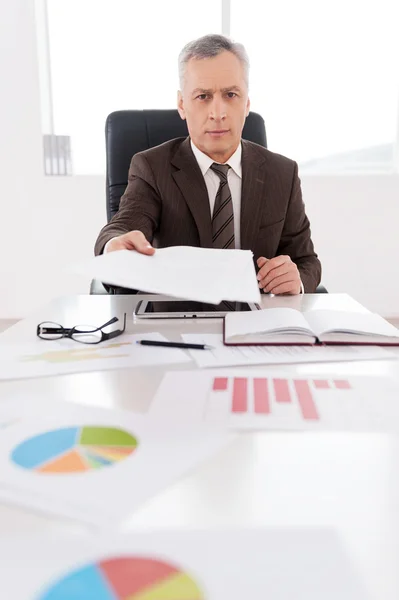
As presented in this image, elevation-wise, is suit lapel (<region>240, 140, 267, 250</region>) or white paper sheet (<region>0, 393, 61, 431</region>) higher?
suit lapel (<region>240, 140, 267, 250</region>)

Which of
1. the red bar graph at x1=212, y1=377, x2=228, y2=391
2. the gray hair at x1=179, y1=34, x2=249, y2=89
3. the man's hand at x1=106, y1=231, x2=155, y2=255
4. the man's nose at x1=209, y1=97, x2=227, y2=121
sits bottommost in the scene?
the red bar graph at x1=212, y1=377, x2=228, y2=391

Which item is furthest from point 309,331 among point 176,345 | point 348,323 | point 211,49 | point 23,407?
point 211,49

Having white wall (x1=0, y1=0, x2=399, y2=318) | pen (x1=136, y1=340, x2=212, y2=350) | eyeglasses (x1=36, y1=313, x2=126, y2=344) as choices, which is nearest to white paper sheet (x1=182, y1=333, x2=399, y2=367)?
pen (x1=136, y1=340, x2=212, y2=350)

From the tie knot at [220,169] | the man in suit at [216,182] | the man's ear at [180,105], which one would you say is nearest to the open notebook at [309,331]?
the man in suit at [216,182]

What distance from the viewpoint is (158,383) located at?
0.70 m

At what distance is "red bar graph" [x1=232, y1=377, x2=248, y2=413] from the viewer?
23.9 inches

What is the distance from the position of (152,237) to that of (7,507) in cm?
133

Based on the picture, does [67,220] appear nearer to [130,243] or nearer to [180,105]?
[180,105]

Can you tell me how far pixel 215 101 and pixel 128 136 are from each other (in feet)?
1.11

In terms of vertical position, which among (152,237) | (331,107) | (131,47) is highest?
(131,47)

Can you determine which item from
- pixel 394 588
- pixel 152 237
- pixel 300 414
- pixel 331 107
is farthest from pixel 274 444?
pixel 331 107

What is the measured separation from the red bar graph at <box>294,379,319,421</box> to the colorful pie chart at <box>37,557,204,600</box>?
28 cm

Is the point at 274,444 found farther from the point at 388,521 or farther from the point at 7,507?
the point at 7,507

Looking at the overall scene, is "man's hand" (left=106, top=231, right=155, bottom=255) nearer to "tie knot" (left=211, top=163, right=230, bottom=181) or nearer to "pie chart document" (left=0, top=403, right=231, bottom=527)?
"pie chart document" (left=0, top=403, right=231, bottom=527)
